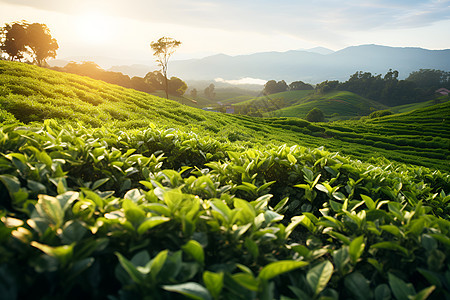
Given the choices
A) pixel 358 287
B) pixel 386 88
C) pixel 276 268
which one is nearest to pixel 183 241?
pixel 276 268

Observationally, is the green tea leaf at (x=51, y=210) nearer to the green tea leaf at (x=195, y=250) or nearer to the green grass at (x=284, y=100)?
the green tea leaf at (x=195, y=250)

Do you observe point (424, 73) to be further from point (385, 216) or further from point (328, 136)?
point (385, 216)

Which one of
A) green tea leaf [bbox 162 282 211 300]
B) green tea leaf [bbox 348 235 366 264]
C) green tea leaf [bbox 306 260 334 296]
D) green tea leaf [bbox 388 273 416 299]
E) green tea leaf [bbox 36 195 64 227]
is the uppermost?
green tea leaf [bbox 36 195 64 227]

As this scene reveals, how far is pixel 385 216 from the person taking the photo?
88.7 inches

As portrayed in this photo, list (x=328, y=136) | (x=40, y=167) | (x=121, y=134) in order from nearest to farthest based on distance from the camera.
→ (x=40, y=167) < (x=121, y=134) < (x=328, y=136)

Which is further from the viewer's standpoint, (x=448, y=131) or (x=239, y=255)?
(x=448, y=131)

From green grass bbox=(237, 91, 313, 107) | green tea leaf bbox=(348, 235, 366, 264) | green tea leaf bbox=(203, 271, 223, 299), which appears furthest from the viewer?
green grass bbox=(237, 91, 313, 107)

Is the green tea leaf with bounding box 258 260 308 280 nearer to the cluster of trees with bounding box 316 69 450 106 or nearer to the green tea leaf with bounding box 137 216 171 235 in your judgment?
the green tea leaf with bounding box 137 216 171 235

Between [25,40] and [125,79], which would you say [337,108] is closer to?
[125,79]

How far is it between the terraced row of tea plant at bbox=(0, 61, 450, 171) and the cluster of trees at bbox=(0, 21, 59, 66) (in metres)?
54.8

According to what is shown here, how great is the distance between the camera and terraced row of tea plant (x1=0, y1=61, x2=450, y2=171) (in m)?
8.86

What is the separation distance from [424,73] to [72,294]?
229 m

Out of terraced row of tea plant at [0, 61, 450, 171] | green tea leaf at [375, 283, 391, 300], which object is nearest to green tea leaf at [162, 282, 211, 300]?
green tea leaf at [375, 283, 391, 300]

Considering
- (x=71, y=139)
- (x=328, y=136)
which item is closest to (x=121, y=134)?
(x=71, y=139)
